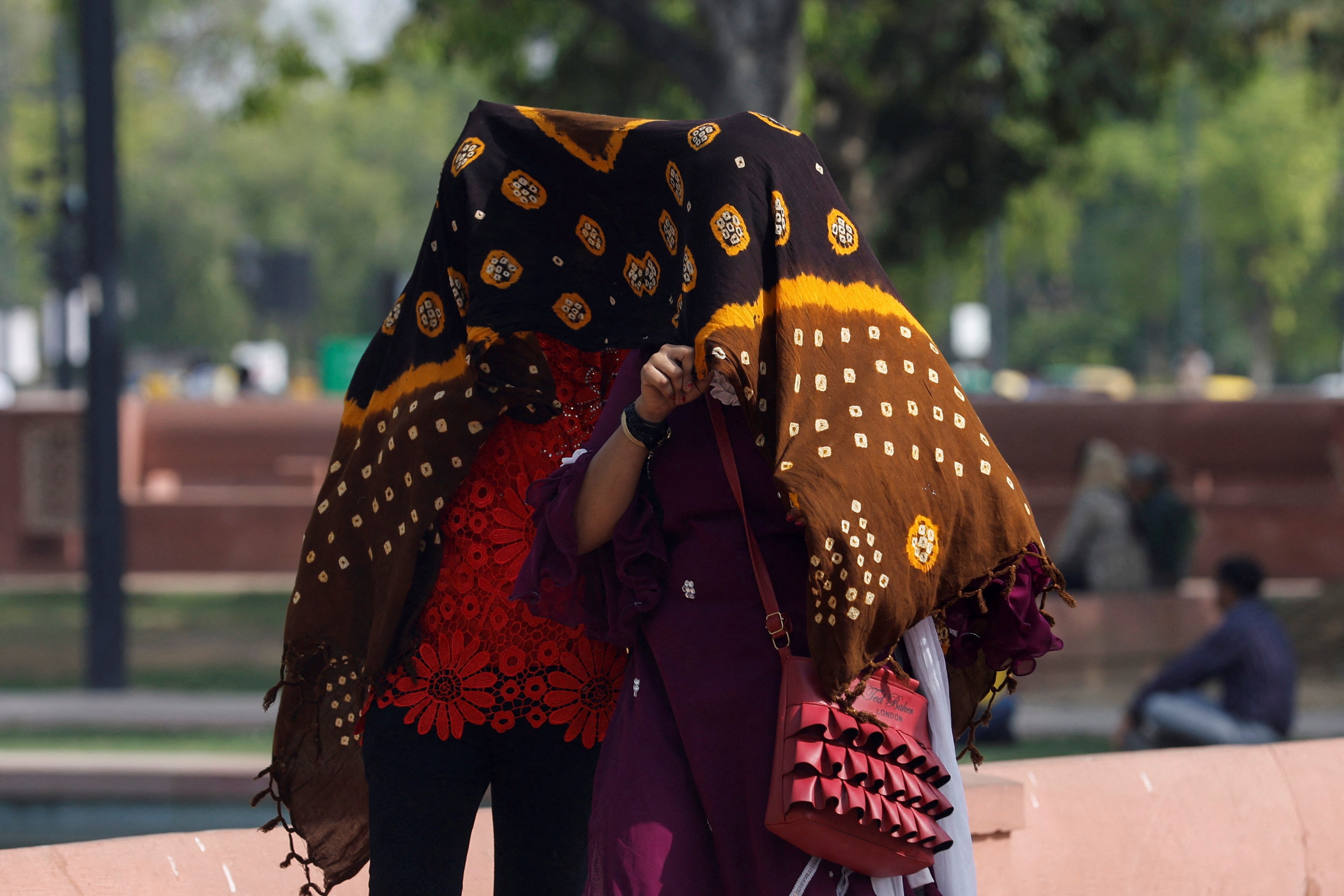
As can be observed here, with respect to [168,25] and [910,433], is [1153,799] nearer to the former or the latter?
[910,433]

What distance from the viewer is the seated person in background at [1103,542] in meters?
9.52

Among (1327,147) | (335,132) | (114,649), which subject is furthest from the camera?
(335,132)

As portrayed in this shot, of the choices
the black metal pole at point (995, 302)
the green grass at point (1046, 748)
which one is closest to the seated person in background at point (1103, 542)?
the green grass at point (1046, 748)

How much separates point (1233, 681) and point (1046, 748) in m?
1.33

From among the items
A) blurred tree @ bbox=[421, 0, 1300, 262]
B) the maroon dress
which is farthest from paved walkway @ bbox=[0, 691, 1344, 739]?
the maroon dress

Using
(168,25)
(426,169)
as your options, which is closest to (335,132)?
(426,169)

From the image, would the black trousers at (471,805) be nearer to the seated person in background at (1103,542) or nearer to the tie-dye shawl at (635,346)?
the tie-dye shawl at (635,346)

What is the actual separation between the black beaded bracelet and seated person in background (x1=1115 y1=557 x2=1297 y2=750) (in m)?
5.07

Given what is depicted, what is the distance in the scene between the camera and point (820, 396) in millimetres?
2164

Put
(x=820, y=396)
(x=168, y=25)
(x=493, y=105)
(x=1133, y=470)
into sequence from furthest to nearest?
(x=168, y=25)
(x=1133, y=470)
(x=493, y=105)
(x=820, y=396)

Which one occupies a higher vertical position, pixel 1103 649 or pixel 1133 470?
pixel 1133 470

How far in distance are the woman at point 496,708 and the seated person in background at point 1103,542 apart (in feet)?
24.1

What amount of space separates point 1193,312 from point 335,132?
121 ft

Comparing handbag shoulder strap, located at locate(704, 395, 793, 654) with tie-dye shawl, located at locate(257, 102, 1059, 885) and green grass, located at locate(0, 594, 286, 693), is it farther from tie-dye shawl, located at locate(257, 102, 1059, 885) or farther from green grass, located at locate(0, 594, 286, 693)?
green grass, located at locate(0, 594, 286, 693)
